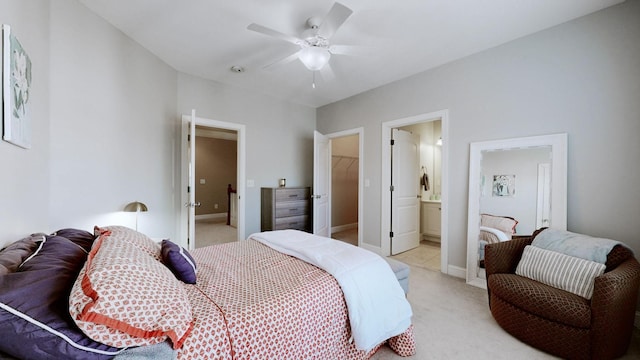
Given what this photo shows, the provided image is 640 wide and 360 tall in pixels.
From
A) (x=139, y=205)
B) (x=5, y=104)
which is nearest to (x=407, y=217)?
(x=139, y=205)

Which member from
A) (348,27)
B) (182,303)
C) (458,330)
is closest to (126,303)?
(182,303)

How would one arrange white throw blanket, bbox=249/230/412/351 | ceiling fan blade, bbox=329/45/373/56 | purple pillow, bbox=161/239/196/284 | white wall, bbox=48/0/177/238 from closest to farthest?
purple pillow, bbox=161/239/196/284
white throw blanket, bbox=249/230/412/351
white wall, bbox=48/0/177/238
ceiling fan blade, bbox=329/45/373/56

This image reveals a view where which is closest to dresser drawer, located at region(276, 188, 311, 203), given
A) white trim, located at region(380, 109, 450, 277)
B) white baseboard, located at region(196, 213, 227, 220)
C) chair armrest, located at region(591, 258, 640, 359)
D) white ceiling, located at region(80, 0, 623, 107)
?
white trim, located at region(380, 109, 450, 277)

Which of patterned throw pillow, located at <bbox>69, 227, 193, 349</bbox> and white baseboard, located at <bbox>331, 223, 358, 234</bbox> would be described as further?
white baseboard, located at <bbox>331, 223, 358, 234</bbox>

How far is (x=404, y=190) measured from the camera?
414 cm

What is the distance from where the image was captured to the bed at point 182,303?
763mm

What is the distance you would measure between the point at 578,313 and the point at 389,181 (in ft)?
8.35

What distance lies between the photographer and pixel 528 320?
71.0 inches

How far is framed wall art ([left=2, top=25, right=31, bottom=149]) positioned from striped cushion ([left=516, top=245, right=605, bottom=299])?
3385 mm

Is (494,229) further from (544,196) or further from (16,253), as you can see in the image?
(16,253)

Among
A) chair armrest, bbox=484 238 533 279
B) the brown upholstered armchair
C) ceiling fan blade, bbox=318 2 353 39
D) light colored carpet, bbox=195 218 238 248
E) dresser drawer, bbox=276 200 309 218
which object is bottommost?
light colored carpet, bbox=195 218 238 248

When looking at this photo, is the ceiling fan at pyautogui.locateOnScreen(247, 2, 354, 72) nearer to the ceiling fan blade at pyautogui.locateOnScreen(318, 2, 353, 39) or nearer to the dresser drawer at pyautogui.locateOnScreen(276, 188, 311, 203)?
the ceiling fan blade at pyautogui.locateOnScreen(318, 2, 353, 39)

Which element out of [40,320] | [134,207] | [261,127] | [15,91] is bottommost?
[40,320]

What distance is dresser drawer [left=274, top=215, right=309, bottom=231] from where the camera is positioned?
4.07 m
